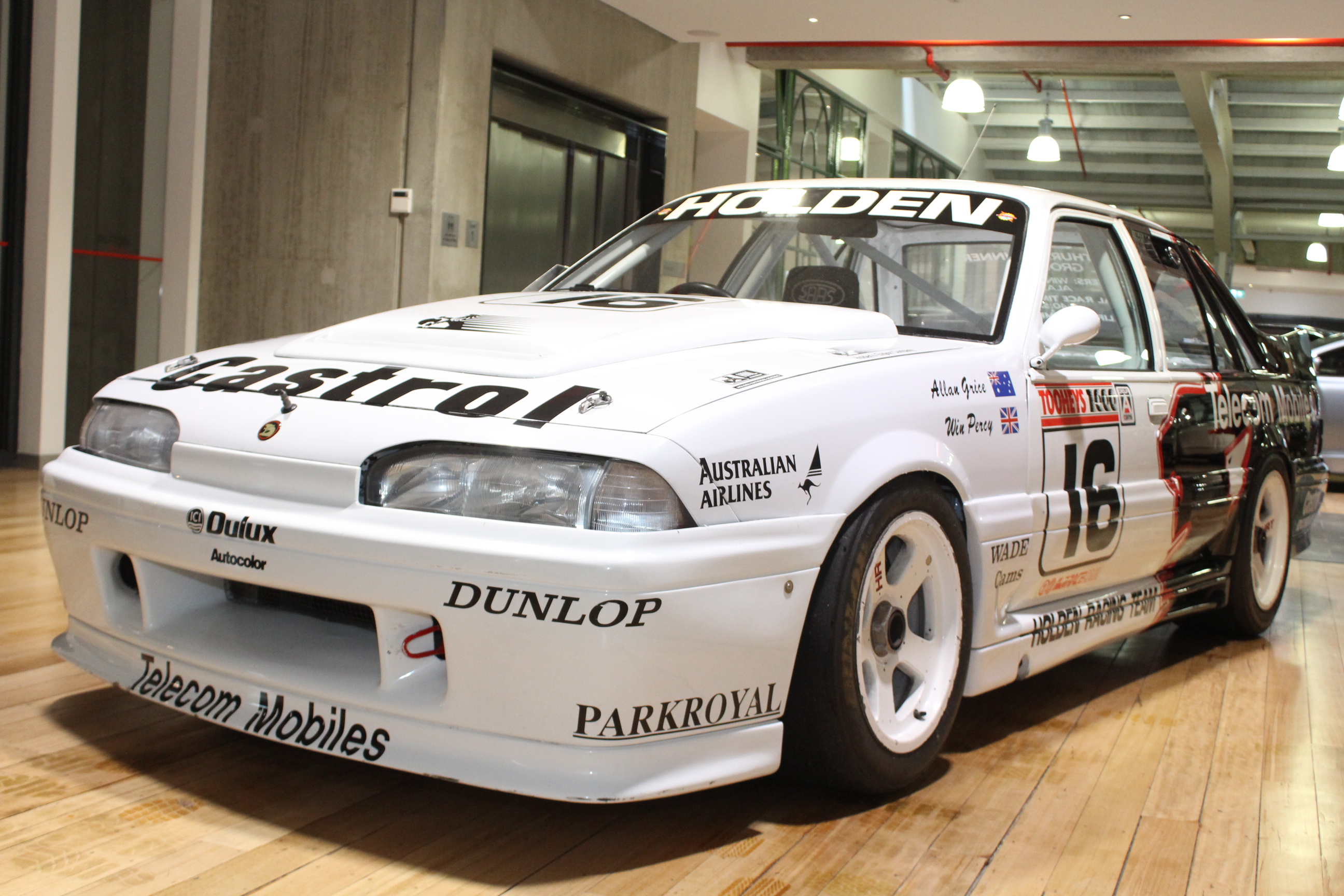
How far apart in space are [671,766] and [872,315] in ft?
3.97

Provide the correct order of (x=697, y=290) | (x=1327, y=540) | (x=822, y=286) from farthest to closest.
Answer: (x=1327, y=540) < (x=697, y=290) < (x=822, y=286)

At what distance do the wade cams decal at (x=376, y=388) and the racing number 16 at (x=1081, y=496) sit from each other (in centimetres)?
128

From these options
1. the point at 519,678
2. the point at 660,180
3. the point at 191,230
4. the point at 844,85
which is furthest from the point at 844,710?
the point at 844,85

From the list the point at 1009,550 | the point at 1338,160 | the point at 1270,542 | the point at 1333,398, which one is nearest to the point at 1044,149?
the point at 1338,160

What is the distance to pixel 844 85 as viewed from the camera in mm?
14133

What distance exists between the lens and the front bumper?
1.85m

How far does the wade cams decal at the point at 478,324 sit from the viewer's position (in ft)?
7.96

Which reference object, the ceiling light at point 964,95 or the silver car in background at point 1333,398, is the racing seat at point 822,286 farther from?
the ceiling light at point 964,95

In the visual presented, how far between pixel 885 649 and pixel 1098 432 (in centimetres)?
96

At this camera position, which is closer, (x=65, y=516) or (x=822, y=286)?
(x=65, y=516)

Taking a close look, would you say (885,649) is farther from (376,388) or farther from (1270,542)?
(1270,542)

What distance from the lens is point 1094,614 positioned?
308 cm

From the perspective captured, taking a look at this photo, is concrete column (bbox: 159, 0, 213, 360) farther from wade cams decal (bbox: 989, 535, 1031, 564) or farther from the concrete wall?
wade cams decal (bbox: 989, 535, 1031, 564)

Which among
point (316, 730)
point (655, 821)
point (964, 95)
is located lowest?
point (655, 821)
